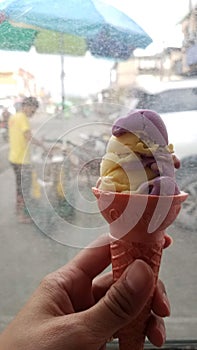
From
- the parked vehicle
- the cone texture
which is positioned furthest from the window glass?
the cone texture

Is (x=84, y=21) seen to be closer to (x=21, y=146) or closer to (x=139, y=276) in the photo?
(x=21, y=146)

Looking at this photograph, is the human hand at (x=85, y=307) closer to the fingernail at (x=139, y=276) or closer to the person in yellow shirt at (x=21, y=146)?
the fingernail at (x=139, y=276)

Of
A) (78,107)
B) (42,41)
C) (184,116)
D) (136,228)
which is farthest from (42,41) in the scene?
(136,228)

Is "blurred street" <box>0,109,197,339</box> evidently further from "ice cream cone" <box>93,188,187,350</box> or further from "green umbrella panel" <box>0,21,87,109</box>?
"ice cream cone" <box>93,188,187,350</box>

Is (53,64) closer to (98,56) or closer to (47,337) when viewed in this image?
(98,56)

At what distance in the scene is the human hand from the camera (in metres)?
0.79

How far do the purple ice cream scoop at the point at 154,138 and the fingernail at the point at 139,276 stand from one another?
0.12 m

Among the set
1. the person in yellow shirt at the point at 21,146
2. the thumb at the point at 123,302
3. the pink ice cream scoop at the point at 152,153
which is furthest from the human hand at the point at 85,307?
the person in yellow shirt at the point at 21,146

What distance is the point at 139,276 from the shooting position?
79 centimetres

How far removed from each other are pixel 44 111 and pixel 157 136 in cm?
65

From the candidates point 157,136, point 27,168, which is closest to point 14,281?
point 27,168

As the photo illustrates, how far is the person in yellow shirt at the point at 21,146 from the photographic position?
4.64 feet

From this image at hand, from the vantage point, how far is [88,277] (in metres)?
1.05

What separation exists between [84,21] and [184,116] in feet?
1.26
